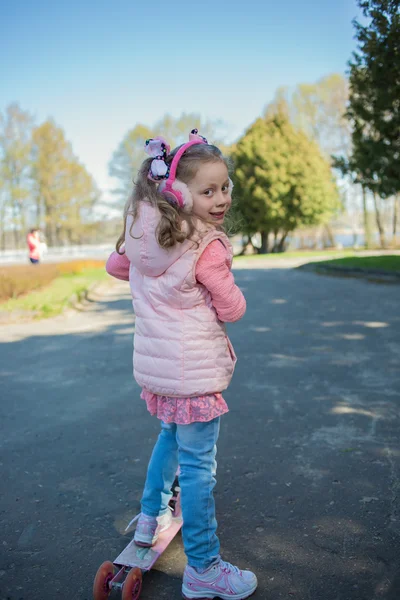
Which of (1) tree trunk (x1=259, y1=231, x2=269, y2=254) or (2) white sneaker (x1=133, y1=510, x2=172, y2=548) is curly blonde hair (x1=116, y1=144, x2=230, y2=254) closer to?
(2) white sneaker (x1=133, y1=510, x2=172, y2=548)

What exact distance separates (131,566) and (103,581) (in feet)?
0.67

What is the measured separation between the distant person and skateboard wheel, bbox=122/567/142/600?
1668 cm

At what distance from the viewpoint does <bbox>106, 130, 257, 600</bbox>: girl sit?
7.02 ft

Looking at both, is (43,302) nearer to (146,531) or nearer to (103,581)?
(146,531)

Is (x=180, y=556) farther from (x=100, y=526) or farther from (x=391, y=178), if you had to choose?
→ (x=391, y=178)

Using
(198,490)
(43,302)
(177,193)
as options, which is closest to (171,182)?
(177,193)

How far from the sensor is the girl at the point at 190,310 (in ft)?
7.02

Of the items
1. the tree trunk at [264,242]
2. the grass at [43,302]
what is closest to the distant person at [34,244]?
the grass at [43,302]

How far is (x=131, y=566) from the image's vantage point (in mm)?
2289

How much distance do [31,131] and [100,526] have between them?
42691mm

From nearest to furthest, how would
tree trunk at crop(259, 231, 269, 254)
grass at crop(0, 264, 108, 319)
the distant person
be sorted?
grass at crop(0, 264, 108, 319) → the distant person → tree trunk at crop(259, 231, 269, 254)

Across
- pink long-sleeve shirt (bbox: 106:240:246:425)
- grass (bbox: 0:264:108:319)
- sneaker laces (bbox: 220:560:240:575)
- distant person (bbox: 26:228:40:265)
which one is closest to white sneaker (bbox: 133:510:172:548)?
sneaker laces (bbox: 220:560:240:575)

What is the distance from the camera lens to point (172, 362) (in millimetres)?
2223

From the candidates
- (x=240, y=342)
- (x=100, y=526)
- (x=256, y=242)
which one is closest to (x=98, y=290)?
(x=240, y=342)
